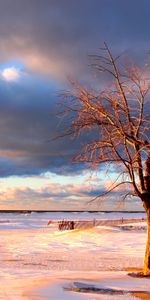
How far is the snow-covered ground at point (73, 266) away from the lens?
541 inches

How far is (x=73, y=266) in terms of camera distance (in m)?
22.3

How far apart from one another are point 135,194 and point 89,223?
47856mm

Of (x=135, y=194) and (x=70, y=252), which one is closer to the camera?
(x=135, y=194)

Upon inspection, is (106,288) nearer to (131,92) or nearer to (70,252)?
(131,92)

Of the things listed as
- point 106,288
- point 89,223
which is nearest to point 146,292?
point 106,288

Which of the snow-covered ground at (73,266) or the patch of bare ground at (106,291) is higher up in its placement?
the snow-covered ground at (73,266)

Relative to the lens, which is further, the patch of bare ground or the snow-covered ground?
the snow-covered ground

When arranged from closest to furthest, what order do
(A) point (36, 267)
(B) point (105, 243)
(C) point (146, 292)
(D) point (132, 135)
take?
(C) point (146, 292), (D) point (132, 135), (A) point (36, 267), (B) point (105, 243)

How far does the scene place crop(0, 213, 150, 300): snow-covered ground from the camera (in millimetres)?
13742

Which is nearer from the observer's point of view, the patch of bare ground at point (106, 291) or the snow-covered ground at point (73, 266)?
the patch of bare ground at point (106, 291)

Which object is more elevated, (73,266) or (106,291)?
(73,266)

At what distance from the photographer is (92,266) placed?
2231 cm

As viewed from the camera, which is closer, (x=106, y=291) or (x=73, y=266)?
(x=106, y=291)

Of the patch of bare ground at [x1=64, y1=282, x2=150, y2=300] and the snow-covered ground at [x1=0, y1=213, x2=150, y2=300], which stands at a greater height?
the snow-covered ground at [x1=0, y1=213, x2=150, y2=300]
